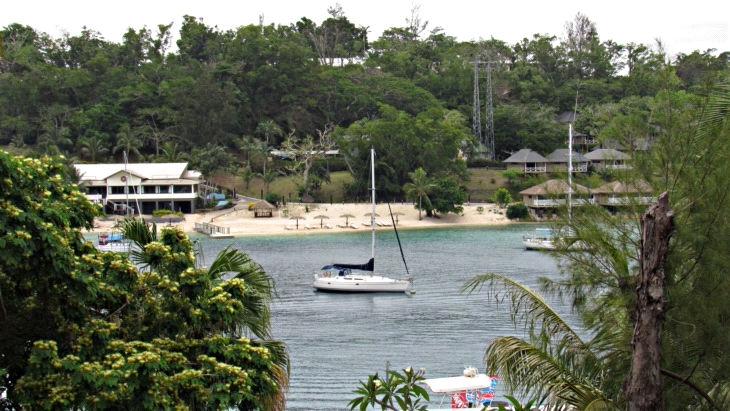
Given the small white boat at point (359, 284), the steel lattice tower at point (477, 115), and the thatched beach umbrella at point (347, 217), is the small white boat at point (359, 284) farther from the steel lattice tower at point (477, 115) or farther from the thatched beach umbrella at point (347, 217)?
the steel lattice tower at point (477, 115)

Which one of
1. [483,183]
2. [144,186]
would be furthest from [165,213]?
[483,183]

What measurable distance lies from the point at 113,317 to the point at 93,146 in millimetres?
77165

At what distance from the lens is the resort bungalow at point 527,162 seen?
89125mm

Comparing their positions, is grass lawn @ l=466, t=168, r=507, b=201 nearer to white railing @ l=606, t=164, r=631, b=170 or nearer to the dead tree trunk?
white railing @ l=606, t=164, r=631, b=170

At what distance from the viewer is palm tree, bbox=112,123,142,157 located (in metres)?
85.7

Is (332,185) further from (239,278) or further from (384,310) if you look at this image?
(239,278)

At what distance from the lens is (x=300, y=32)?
12494 cm

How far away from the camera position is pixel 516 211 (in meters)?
77.9

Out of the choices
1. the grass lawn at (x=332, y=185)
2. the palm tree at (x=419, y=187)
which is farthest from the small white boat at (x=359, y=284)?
the grass lawn at (x=332, y=185)

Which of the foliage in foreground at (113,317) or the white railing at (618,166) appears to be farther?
the white railing at (618,166)

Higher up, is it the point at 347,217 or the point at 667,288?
the point at 667,288

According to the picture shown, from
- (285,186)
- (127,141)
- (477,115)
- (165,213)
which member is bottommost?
(165,213)

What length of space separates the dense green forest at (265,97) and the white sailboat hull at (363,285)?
3469cm

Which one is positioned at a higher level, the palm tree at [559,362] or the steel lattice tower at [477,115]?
the steel lattice tower at [477,115]
